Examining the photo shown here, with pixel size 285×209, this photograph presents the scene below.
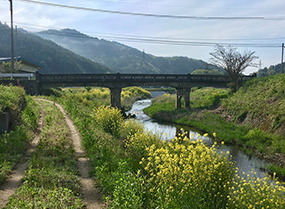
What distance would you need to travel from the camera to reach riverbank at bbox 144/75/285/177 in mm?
16188

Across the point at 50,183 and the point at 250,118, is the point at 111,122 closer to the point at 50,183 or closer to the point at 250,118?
the point at 50,183

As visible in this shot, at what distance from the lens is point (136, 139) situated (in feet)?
33.4

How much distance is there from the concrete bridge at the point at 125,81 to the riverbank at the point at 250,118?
2.78 metres

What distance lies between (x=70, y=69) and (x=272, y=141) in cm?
11962

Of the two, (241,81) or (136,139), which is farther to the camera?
(241,81)

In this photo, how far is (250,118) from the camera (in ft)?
73.0

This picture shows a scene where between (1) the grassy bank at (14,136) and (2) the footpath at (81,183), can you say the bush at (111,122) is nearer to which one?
(1) the grassy bank at (14,136)

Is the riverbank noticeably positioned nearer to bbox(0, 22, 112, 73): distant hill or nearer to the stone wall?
the stone wall

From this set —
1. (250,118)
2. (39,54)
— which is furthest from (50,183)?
(39,54)

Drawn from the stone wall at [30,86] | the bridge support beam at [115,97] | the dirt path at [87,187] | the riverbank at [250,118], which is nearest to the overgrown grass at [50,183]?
the dirt path at [87,187]

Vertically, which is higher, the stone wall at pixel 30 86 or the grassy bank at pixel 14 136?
the stone wall at pixel 30 86

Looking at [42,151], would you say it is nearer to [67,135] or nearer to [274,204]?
[67,135]

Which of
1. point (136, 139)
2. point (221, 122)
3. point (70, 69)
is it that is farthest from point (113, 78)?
point (70, 69)

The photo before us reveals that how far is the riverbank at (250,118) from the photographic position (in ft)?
53.1
